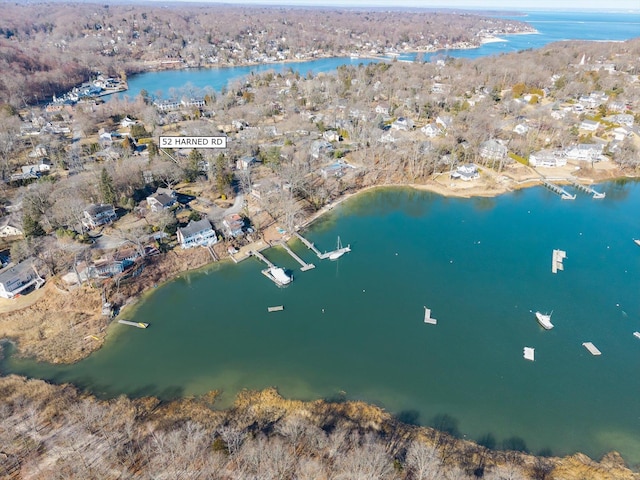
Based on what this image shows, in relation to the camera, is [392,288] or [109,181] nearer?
[392,288]

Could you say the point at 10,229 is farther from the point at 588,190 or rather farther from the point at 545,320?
the point at 588,190

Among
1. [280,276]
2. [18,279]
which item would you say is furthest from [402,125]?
[18,279]

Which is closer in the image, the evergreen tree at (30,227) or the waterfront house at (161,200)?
the evergreen tree at (30,227)


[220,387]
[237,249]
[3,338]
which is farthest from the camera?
[237,249]

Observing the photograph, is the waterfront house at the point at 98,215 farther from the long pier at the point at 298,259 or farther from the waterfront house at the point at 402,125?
the waterfront house at the point at 402,125

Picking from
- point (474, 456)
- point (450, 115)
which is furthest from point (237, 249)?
point (450, 115)

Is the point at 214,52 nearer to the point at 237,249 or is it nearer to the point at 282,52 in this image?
the point at 282,52

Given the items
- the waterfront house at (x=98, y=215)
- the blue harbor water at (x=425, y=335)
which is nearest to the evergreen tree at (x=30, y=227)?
the waterfront house at (x=98, y=215)

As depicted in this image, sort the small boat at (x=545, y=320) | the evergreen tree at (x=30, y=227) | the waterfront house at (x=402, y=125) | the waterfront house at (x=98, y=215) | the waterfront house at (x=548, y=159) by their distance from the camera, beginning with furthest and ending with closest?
1. the waterfront house at (x=402, y=125)
2. the waterfront house at (x=548, y=159)
3. the waterfront house at (x=98, y=215)
4. the evergreen tree at (x=30, y=227)
5. the small boat at (x=545, y=320)
